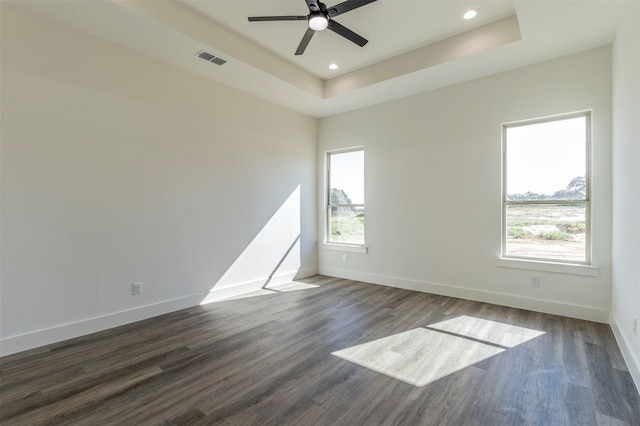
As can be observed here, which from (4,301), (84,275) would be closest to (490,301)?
(84,275)

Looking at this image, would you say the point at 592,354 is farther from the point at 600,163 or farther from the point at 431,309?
the point at 600,163

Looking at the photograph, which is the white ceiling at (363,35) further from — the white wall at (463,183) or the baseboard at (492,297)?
the baseboard at (492,297)

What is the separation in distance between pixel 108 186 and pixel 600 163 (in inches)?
211

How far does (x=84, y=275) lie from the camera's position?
306 cm

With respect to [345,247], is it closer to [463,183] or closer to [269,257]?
[269,257]

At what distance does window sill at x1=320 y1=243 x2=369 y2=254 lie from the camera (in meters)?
5.29

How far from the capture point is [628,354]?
7.95 ft

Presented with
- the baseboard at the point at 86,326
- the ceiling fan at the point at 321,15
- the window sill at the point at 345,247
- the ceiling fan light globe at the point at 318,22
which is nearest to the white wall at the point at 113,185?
the baseboard at the point at 86,326

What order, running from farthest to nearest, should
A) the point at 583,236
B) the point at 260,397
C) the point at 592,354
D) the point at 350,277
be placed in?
the point at 350,277 → the point at 583,236 → the point at 592,354 → the point at 260,397

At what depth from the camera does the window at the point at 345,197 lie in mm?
5461

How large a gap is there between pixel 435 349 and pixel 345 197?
3372 millimetres

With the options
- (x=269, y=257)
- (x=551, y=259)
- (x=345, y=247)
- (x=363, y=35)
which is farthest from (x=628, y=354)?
(x=269, y=257)

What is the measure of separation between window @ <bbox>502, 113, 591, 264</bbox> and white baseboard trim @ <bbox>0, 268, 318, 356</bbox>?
396 cm

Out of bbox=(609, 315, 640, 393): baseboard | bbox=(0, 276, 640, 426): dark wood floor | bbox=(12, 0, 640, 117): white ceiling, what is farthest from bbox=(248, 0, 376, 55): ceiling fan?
bbox=(609, 315, 640, 393): baseboard
